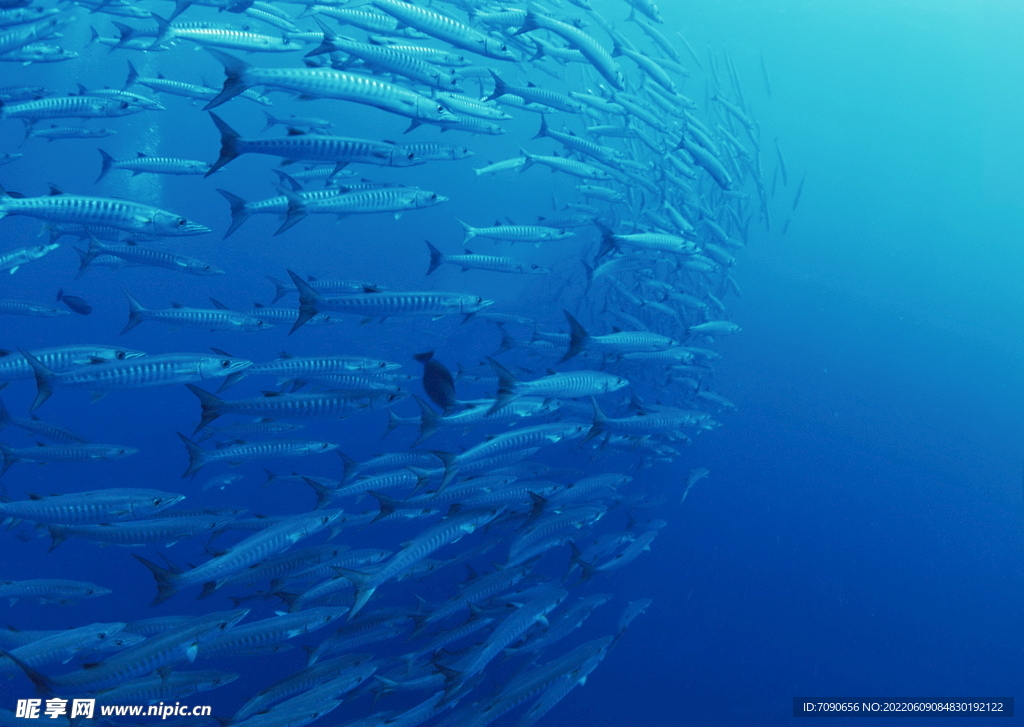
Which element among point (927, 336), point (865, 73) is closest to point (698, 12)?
point (865, 73)

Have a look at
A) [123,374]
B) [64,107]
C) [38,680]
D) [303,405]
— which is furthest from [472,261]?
[38,680]

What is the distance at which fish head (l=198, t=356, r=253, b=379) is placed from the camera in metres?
4.25

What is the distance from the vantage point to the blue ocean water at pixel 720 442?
9875 mm

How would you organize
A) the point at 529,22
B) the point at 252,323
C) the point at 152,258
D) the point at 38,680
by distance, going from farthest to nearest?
1. the point at 152,258
2. the point at 529,22
3. the point at 252,323
4. the point at 38,680

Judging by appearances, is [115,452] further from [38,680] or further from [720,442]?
[720,442]

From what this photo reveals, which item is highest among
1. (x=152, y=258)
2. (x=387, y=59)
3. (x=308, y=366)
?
(x=387, y=59)

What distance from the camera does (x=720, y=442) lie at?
14.2 metres

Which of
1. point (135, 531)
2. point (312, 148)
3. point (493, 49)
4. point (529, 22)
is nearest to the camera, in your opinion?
point (135, 531)

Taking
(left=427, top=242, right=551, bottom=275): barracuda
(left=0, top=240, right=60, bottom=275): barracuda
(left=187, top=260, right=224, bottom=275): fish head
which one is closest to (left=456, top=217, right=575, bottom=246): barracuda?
(left=427, top=242, right=551, bottom=275): barracuda

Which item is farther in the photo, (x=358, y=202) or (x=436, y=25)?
(x=358, y=202)

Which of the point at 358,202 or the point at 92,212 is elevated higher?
the point at 358,202

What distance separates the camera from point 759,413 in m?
15.6

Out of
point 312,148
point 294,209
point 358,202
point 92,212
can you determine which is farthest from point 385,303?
point 92,212

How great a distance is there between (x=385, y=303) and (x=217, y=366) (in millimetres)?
1413
